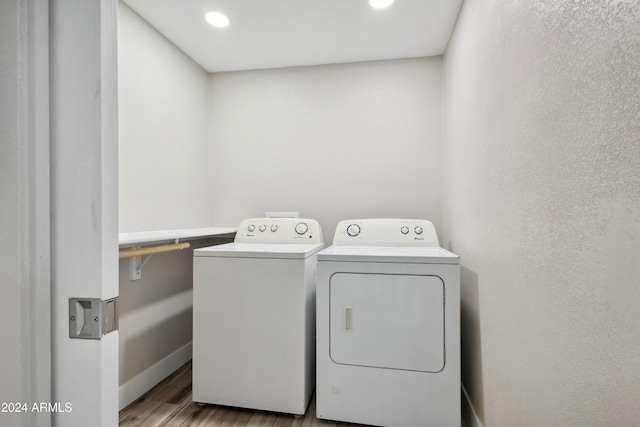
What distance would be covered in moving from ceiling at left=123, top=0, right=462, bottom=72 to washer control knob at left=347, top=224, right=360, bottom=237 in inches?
50.8

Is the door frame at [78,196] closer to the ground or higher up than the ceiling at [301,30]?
closer to the ground

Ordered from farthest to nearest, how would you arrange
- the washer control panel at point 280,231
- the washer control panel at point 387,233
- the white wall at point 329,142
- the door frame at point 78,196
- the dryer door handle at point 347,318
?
1. the white wall at point 329,142
2. the washer control panel at point 280,231
3. the washer control panel at point 387,233
4. the dryer door handle at point 347,318
5. the door frame at point 78,196

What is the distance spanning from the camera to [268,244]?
2.16 meters

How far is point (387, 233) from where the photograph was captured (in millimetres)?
2086

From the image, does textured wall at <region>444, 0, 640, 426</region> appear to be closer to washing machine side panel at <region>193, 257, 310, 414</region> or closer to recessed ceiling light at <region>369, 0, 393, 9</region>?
recessed ceiling light at <region>369, 0, 393, 9</region>

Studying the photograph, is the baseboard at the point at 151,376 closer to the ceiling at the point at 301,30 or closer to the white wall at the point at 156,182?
the white wall at the point at 156,182

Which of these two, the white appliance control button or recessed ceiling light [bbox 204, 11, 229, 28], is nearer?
recessed ceiling light [bbox 204, 11, 229, 28]

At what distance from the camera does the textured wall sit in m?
0.59

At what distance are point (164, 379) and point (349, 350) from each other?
1.33 meters

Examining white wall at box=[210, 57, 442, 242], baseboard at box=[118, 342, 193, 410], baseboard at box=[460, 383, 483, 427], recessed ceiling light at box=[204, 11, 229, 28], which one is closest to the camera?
baseboard at box=[460, 383, 483, 427]

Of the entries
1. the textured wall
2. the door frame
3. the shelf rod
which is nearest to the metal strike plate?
the door frame

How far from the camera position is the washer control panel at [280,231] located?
2190 mm

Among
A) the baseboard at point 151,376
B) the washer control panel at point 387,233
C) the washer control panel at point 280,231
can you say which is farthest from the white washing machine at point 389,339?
the baseboard at point 151,376

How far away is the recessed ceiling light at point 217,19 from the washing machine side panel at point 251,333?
1.46 meters
